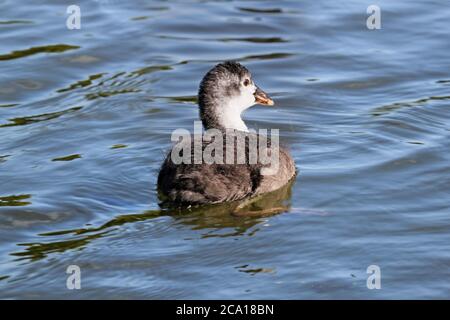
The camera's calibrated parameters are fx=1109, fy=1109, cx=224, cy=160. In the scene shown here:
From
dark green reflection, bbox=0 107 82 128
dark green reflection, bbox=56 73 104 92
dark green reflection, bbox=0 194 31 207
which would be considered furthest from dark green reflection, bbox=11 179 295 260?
dark green reflection, bbox=56 73 104 92

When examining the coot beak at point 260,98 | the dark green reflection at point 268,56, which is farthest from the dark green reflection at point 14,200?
the dark green reflection at point 268,56

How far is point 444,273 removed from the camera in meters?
8.18

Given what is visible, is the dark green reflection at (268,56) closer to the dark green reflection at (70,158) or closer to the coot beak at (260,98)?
the coot beak at (260,98)

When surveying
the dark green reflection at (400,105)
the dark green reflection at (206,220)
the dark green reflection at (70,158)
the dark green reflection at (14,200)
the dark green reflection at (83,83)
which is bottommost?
the dark green reflection at (206,220)

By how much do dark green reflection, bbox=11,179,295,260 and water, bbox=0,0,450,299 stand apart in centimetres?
2

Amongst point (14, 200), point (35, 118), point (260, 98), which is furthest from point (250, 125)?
point (14, 200)

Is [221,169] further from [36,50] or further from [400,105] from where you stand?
[36,50]

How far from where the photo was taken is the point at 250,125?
11.6 m

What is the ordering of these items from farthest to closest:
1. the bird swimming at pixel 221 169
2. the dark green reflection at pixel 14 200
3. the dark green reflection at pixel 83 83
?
the dark green reflection at pixel 83 83, the dark green reflection at pixel 14 200, the bird swimming at pixel 221 169

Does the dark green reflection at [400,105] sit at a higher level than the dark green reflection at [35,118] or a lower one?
higher

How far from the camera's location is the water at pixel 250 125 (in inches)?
327

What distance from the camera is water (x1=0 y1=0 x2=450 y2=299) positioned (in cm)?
830

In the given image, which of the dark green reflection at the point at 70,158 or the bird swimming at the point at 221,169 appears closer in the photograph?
the bird swimming at the point at 221,169

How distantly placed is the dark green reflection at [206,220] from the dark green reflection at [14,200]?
2.19 ft
